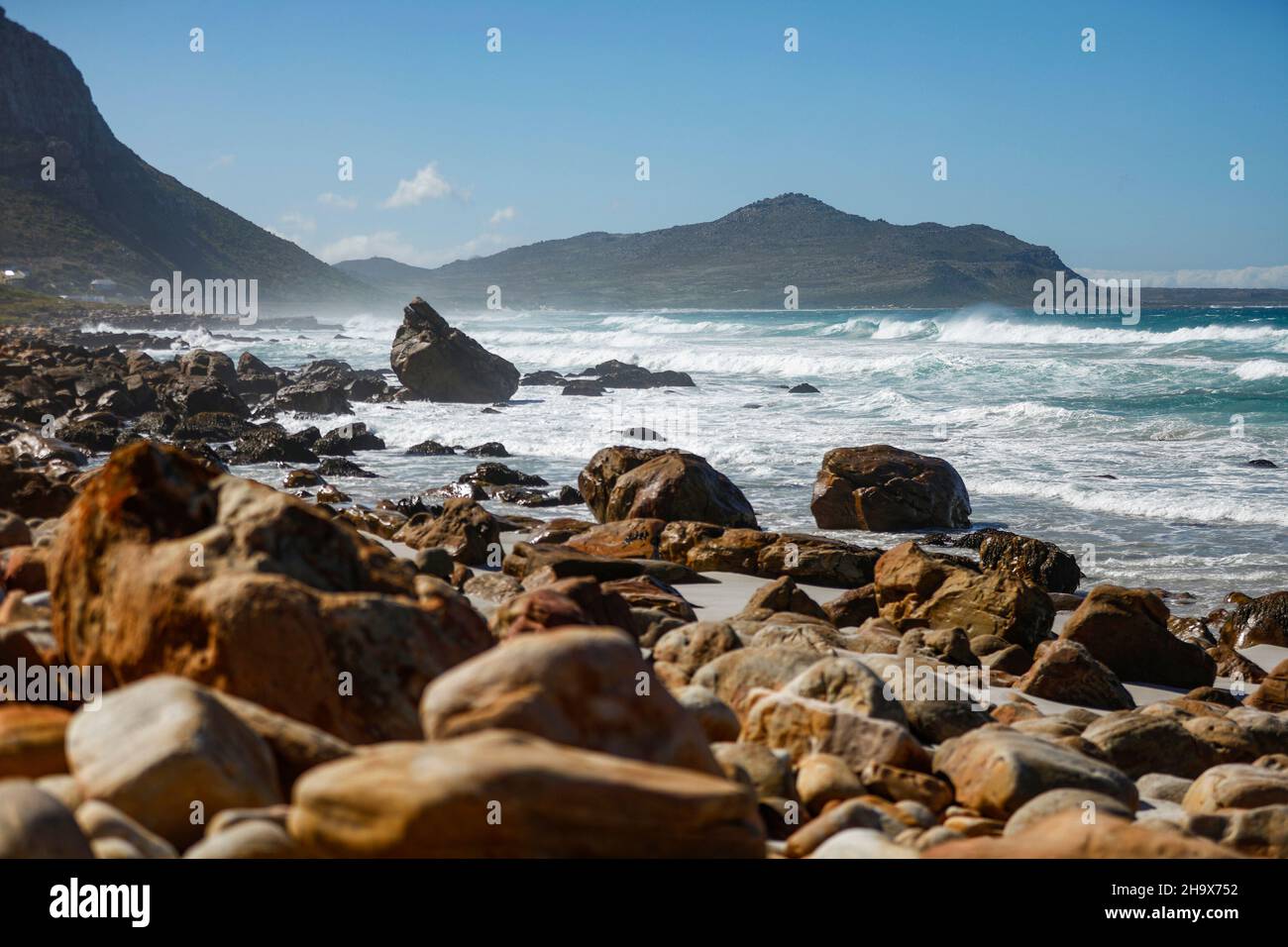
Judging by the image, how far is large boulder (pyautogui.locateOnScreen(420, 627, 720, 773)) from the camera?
3.54m

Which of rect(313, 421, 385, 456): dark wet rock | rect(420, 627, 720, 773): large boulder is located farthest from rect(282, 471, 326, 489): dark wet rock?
rect(420, 627, 720, 773): large boulder

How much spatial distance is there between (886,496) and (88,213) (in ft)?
349

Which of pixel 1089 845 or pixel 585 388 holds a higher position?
pixel 585 388

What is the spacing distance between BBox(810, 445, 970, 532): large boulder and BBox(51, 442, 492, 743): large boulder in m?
9.68

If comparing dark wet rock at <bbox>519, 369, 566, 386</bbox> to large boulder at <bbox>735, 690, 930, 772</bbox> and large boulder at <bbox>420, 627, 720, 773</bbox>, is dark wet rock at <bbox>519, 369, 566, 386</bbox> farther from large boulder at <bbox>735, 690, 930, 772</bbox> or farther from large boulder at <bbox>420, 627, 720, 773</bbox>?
large boulder at <bbox>420, 627, 720, 773</bbox>

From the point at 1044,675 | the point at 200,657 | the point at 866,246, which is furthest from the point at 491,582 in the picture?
the point at 866,246

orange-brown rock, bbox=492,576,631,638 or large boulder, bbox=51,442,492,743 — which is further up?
large boulder, bbox=51,442,492,743

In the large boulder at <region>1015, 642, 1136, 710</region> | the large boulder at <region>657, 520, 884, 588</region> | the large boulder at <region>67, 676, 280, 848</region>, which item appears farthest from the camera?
the large boulder at <region>657, 520, 884, 588</region>

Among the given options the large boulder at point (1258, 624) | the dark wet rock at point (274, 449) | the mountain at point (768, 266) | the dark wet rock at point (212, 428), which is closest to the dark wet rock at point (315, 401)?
the dark wet rock at point (212, 428)

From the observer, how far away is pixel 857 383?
34375 mm

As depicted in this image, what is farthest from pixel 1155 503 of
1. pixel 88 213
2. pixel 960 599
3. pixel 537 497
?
pixel 88 213

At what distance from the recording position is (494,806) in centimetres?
297

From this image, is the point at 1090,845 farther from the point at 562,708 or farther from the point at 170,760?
the point at 170,760

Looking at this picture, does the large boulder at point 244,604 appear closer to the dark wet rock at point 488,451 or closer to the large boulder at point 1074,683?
the large boulder at point 1074,683
